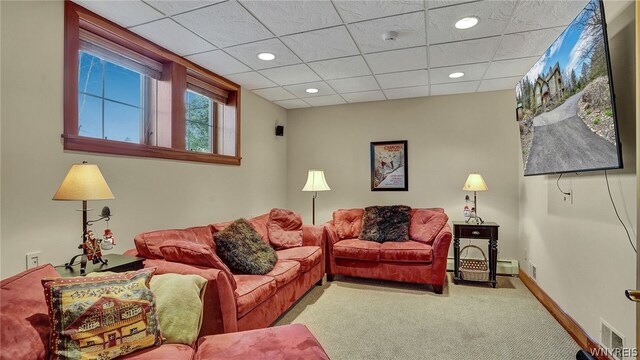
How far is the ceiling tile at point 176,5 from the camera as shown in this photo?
2.09 meters

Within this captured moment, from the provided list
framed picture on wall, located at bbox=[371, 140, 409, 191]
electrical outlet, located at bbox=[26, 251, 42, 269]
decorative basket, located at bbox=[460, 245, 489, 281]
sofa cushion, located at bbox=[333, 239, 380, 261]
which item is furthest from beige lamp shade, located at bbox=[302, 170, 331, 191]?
electrical outlet, located at bbox=[26, 251, 42, 269]

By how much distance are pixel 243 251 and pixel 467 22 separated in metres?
2.62

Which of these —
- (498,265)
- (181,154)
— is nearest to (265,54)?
(181,154)

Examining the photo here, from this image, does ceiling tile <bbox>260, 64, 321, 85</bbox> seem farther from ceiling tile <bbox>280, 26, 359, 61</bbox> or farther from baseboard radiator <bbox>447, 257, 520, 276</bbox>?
baseboard radiator <bbox>447, 257, 520, 276</bbox>

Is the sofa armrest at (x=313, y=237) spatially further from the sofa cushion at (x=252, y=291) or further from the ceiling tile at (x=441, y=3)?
the ceiling tile at (x=441, y=3)

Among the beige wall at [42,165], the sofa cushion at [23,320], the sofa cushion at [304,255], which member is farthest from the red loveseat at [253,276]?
the sofa cushion at [23,320]

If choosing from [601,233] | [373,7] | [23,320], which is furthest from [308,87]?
[23,320]

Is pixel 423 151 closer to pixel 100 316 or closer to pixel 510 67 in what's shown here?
pixel 510 67

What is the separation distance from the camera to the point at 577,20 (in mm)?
1851

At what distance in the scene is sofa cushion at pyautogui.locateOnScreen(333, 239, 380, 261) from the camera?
11.7 feet

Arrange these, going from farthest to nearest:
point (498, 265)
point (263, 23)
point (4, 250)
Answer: point (498, 265)
point (263, 23)
point (4, 250)

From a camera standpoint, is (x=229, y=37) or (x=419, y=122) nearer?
(x=229, y=37)

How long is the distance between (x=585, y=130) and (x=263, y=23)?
2297 mm

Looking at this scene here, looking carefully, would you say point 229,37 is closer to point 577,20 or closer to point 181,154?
point 181,154
